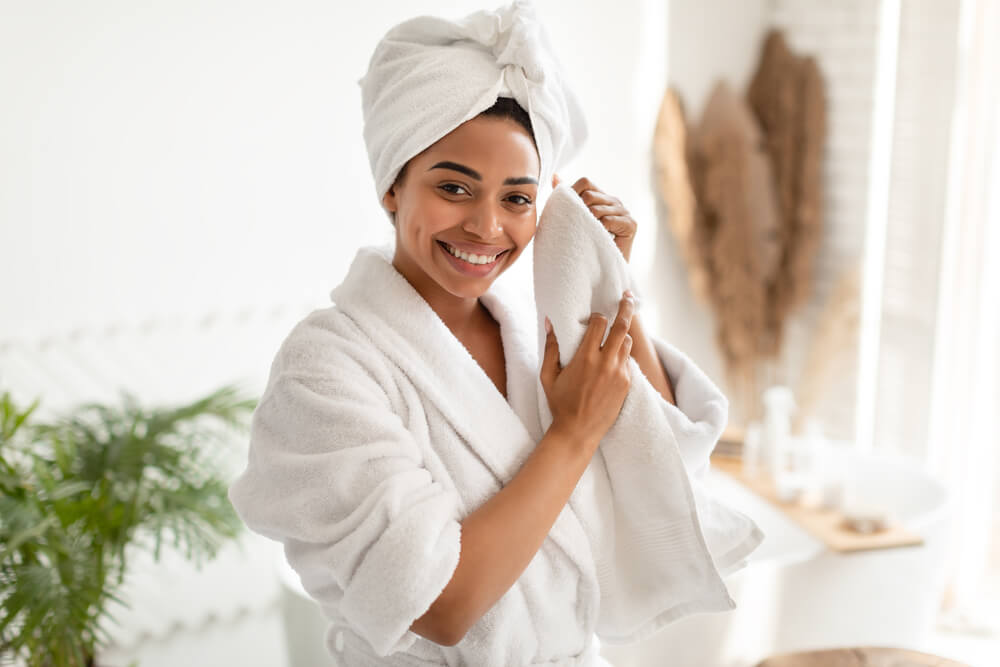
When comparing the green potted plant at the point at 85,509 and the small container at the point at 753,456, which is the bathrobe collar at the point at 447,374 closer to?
the green potted plant at the point at 85,509

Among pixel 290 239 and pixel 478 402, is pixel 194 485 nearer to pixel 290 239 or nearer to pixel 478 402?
pixel 290 239

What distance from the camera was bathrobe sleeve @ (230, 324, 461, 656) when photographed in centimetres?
103

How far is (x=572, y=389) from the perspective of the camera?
1186 millimetres

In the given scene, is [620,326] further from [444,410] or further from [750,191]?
[750,191]

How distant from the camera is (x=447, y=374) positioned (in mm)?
1216

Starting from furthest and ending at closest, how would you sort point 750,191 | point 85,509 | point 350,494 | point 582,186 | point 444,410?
1. point 750,191
2. point 85,509
3. point 582,186
4. point 444,410
5. point 350,494

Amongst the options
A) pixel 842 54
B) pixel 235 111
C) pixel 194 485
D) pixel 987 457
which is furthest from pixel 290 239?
pixel 987 457

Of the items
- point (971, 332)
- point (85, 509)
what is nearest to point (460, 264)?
point (85, 509)

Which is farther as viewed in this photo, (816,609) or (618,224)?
(816,609)

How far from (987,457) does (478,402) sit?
241 cm

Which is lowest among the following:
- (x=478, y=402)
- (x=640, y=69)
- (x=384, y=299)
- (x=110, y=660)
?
(x=110, y=660)

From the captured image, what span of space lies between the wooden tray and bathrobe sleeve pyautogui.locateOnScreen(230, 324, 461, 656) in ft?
5.20

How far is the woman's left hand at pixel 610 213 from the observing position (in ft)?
4.17

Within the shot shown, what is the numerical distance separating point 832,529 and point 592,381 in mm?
1564
